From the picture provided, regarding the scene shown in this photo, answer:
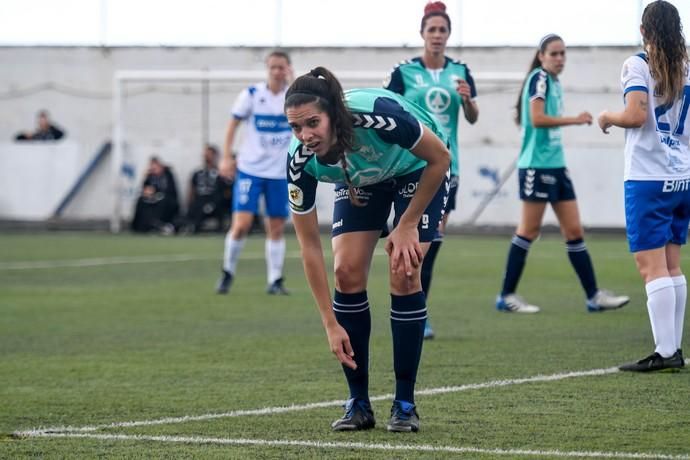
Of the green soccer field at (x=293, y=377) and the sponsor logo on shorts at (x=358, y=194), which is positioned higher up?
the sponsor logo on shorts at (x=358, y=194)

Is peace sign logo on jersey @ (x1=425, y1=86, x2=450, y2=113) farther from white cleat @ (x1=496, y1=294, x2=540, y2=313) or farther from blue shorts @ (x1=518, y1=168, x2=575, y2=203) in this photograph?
white cleat @ (x1=496, y1=294, x2=540, y2=313)

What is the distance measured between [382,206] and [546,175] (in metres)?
5.31

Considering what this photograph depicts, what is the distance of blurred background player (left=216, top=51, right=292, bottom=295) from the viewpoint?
13.6 meters

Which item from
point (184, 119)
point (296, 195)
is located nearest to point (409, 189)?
point (296, 195)

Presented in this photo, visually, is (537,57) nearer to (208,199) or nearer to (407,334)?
(407,334)

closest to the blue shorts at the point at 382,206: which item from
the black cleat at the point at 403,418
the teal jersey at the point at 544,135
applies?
the black cleat at the point at 403,418

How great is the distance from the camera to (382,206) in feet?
20.7

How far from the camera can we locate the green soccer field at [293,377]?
5.72m

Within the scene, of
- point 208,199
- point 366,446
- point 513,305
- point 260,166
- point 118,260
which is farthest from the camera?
point 208,199

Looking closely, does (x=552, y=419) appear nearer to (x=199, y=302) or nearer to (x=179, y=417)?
(x=179, y=417)

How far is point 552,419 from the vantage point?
6.18 meters

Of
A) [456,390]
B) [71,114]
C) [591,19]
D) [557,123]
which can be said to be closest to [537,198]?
[557,123]

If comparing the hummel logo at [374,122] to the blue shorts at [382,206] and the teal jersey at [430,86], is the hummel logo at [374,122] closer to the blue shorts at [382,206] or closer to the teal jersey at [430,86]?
the blue shorts at [382,206]

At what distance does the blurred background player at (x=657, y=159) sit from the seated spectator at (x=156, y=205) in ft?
65.0
